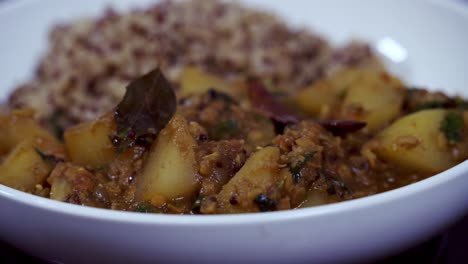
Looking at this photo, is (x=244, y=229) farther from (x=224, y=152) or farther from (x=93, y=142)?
(x=93, y=142)

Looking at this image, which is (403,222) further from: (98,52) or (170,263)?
(98,52)

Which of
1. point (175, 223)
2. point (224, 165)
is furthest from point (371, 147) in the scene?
point (175, 223)

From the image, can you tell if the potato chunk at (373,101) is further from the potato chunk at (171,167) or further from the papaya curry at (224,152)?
the potato chunk at (171,167)

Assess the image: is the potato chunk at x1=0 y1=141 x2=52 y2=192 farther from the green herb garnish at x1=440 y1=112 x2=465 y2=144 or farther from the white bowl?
the green herb garnish at x1=440 y1=112 x2=465 y2=144

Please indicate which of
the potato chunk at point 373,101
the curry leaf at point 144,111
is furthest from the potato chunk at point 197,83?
the curry leaf at point 144,111

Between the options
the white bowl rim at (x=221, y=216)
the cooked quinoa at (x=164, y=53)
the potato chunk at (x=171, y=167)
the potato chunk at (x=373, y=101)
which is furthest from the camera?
the cooked quinoa at (x=164, y=53)

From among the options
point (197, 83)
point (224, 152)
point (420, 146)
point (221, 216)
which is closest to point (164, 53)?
point (197, 83)
